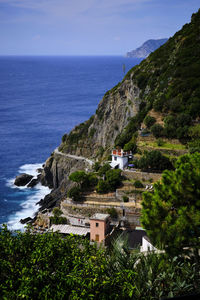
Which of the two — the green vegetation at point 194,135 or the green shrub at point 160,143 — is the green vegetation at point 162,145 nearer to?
the green shrub at point 160,143

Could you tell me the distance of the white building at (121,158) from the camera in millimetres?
41844

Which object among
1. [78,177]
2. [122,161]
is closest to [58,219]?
[78,177]

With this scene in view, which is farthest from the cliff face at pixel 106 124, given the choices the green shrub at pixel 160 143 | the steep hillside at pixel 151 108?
the green shrub at pixel 160 143

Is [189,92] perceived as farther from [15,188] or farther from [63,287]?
[63,287]

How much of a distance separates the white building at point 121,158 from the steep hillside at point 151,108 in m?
1.58

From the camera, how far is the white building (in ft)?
137

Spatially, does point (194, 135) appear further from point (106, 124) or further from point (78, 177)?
point (106, 124)

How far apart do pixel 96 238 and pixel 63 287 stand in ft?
66.7

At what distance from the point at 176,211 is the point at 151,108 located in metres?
37.8

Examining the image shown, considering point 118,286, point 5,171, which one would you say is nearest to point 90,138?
point 5,171

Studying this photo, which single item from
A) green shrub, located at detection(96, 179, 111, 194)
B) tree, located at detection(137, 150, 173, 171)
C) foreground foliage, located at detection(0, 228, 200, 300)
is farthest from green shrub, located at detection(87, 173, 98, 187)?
foreground foliage, located at detection(0, 228, 200, 300)

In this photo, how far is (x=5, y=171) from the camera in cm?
6712

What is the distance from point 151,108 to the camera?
5331cm

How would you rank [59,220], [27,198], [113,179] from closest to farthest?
[59,220], [113,179], [27,198]
